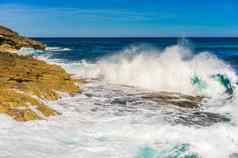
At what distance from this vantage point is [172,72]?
22.1 meters

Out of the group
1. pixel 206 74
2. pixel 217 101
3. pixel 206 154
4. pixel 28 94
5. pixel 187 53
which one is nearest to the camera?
pixel 206 154

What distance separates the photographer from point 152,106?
14.4 m

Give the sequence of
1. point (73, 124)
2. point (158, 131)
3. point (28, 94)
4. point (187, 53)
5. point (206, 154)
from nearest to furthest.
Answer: point (206, 154) → point (158, 131) → point (73, 124) → point (28, 94) → point (187, 53)

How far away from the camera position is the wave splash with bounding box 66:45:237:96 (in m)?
19.4

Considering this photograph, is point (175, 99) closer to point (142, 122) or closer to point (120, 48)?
point (142, 122)

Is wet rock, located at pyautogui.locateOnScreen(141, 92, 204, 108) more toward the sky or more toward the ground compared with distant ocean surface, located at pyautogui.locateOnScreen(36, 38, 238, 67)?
more toward the ground

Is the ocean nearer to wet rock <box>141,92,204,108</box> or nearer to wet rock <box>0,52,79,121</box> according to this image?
wet rock <box>141,92,204,108</box>

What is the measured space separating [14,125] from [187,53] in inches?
622

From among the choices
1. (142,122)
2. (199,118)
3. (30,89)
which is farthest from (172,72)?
(142,122)

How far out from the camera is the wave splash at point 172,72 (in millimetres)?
19391

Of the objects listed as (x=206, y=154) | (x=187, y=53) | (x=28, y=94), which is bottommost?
(x=206, y=154)

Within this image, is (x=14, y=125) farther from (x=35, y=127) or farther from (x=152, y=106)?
(x=152, y=106)

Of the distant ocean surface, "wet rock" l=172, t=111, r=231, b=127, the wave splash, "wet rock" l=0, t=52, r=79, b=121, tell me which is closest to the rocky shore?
"wet rock" l=0, t=52, r=79, b=121

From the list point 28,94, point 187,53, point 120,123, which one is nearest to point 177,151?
point 120,123
